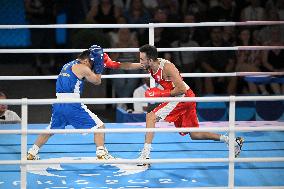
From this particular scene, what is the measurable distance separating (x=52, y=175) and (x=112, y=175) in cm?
49

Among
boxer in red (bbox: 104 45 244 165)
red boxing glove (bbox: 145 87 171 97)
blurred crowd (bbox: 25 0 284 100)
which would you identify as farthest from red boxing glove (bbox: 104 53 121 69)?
blurred crowd (bbox: 25 0 284 100)

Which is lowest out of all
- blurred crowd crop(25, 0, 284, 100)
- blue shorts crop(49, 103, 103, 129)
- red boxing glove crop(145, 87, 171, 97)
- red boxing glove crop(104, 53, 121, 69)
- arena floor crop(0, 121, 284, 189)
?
arena floor crop(0, 121, 284, 189)

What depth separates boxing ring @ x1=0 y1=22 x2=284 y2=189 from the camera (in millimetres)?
4598

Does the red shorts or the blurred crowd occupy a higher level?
the blurred crowd

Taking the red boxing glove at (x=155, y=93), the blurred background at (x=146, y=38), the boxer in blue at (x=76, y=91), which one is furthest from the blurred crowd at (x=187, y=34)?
the red boxing glove at (x=155, y=93)

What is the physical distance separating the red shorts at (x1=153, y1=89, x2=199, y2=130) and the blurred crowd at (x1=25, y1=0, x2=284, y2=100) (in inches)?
94.6

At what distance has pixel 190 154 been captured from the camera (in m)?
6.12

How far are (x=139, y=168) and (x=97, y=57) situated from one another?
40.0 inches

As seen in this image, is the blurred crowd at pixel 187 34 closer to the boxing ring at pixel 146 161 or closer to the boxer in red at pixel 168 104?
the boxing ring at pixel 146 161

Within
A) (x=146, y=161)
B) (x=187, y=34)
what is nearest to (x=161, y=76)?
(x=146, y=161)

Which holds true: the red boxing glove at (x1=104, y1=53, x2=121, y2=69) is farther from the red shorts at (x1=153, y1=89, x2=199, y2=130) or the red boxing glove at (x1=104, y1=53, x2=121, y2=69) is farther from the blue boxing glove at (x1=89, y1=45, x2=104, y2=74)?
the red shorts at (x1=153, y1=89, x2=199, y2=130)

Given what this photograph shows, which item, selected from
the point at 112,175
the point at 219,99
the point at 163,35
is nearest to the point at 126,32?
the point at 163,35

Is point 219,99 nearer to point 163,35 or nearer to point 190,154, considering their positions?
point 190,154

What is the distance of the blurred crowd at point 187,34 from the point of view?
8.74 m
